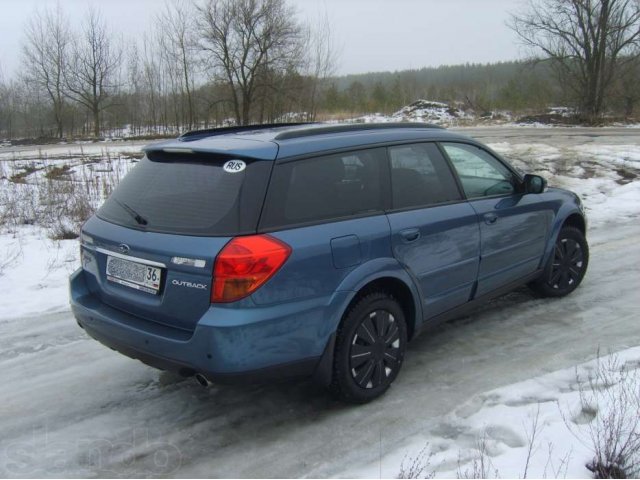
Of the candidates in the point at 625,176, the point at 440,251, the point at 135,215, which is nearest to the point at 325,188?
the point at 440,251

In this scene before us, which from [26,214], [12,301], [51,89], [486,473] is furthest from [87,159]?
[51,89]

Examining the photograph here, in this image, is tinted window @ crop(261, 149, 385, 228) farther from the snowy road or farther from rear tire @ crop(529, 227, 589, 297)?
rear tire @ crop(529, 227, 589, 297)

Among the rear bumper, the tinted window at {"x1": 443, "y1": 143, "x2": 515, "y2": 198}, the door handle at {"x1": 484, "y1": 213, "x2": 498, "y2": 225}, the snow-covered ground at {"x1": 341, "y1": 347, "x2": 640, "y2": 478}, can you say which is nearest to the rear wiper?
the rear bumper

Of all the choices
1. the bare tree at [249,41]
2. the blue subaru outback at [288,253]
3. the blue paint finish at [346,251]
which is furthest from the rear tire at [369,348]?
the bare tree at [249,41]

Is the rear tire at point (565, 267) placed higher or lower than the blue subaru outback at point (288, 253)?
lower

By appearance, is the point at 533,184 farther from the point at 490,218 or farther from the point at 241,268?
the point at 241,268

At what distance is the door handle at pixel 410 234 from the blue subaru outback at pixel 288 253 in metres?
0.01

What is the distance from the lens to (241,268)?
284cm

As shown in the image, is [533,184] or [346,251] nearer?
[346,251]

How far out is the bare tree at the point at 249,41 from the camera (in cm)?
3131

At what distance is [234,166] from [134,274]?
86cm

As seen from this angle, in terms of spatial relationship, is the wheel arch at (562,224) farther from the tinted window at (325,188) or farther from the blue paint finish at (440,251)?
the tinted window at (325,188)

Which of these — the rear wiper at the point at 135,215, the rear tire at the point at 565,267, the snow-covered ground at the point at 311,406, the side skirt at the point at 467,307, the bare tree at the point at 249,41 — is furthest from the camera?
the bare tree at the point at 249,41

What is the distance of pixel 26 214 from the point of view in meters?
8.91
